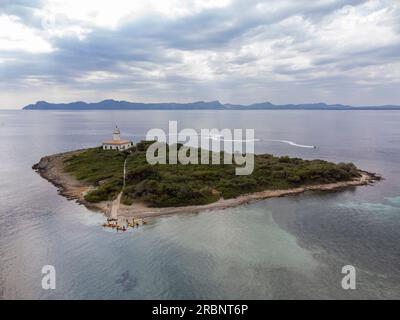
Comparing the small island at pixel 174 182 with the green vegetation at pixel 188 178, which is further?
the green vegetation at pixel 188 178

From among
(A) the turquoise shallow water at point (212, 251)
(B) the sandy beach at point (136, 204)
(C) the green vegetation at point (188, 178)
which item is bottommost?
(A) the turquoise shallow water at point (212, 251)

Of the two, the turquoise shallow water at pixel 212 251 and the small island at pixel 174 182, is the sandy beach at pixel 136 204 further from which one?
the turquoise shallow water at pixel 212 251

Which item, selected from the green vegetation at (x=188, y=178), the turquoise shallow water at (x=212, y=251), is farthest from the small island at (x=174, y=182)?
the turquoise shallow water at (x=212, y=251)

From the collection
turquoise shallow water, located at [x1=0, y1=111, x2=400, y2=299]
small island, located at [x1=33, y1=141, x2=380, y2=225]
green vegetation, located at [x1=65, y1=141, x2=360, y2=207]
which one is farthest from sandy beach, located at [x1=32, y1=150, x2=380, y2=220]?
turquoise shallow water, located at [x1=0, y1=111, x2=400, y2=299]

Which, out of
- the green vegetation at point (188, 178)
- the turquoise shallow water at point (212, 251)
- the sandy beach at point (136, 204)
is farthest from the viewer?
the green vegetation at point (188, 178)

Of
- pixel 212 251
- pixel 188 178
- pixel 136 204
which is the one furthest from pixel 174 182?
pixel 212 251

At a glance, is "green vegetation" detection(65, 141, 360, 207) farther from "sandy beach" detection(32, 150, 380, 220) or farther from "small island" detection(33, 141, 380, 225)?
"sandy beach" detection(32, 150, 380, 220)

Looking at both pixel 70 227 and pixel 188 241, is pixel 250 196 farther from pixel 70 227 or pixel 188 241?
pixel 70 227
